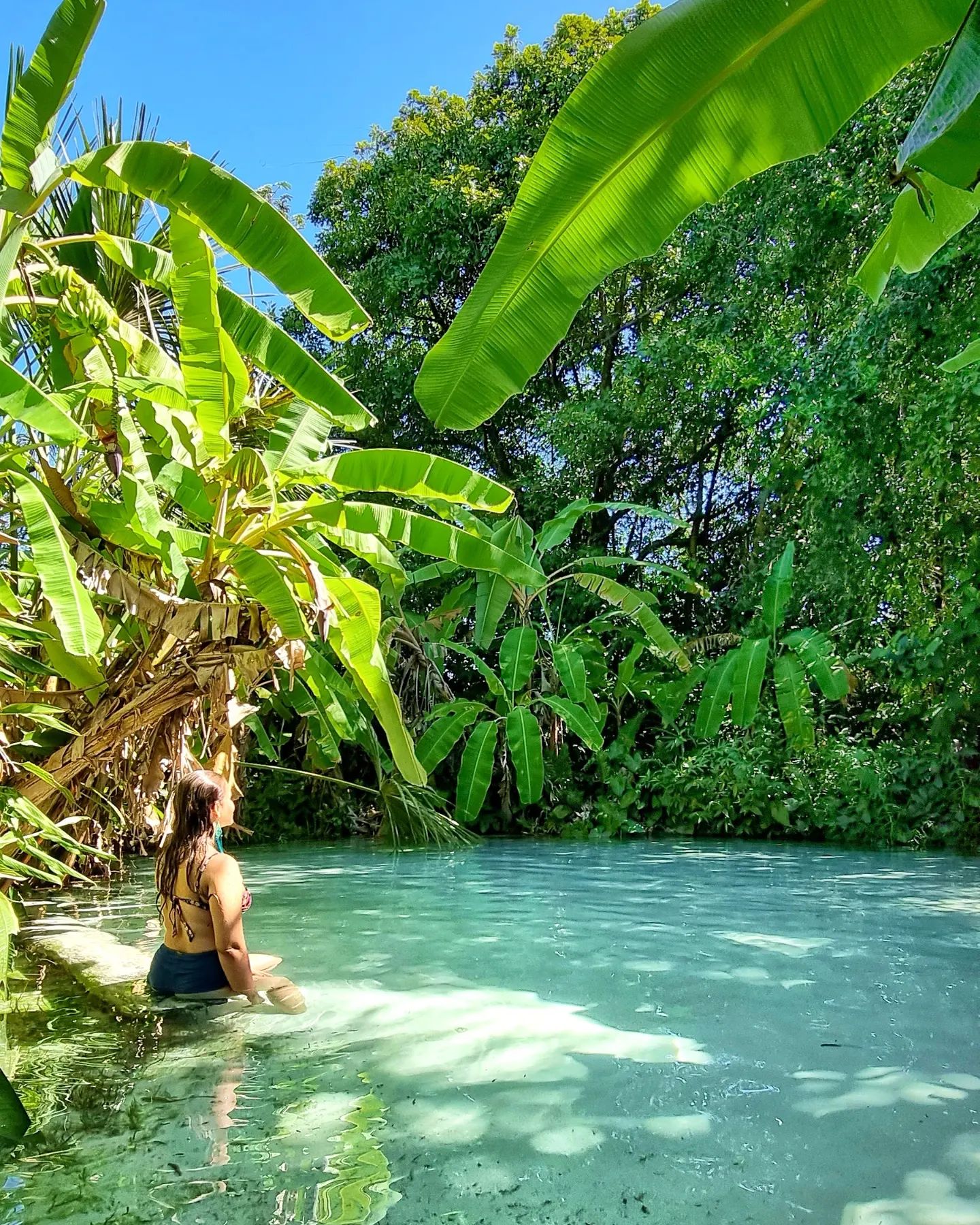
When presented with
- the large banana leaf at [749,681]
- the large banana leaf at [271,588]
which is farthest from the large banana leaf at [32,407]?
the large banana leaf at [749,681]

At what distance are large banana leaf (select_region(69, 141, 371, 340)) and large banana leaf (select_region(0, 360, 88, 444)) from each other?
0.70m

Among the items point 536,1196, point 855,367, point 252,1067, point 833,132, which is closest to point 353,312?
point 833,132

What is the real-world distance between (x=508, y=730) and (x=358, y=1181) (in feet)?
26.9

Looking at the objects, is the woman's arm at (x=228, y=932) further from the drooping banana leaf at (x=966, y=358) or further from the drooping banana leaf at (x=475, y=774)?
the drooping banana leaf at (x=475, y=774)

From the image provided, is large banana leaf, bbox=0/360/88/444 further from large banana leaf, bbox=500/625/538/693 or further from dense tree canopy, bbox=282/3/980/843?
large banana leaf, bbox=500/625/538/693

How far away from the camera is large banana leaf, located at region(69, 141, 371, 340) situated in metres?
3.02

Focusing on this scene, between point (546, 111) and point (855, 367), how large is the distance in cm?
871

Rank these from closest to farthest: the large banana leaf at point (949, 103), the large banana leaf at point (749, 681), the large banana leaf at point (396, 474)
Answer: the large banana leaf at point (949, 103)
the large banana leaf at point (396, 474)
the large banana leaf at point (749, 681)

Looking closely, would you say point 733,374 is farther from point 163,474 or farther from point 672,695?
point 163,474

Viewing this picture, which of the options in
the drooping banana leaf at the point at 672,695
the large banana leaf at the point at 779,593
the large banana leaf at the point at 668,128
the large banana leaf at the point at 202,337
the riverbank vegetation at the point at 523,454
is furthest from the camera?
the drooping banana leaf at the point at 672,695

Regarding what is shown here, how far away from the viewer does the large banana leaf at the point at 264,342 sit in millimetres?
3791

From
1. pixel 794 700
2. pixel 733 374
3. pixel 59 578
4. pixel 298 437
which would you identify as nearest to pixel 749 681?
pixel 794 700

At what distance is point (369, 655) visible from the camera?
3.93 m

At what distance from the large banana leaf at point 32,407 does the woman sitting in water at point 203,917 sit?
5.29 feet
